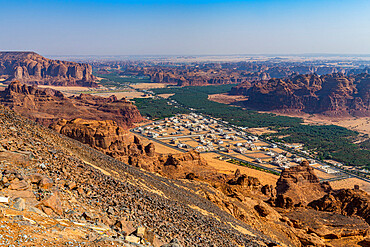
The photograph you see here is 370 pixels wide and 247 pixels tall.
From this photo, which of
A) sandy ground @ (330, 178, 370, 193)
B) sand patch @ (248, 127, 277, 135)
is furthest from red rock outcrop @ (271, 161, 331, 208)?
sand patch @ (248, 127, 277, 135)

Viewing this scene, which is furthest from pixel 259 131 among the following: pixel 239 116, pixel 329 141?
pixel 239 116

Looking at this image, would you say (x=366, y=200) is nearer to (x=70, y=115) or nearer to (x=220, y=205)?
(x=220, y=205)

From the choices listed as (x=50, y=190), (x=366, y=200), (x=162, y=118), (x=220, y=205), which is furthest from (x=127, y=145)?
(x=162, y=118)

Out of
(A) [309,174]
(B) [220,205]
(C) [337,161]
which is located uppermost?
(B) [220,205]

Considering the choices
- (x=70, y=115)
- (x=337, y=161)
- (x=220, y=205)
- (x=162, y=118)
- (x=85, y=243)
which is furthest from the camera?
(x=162, y=118)

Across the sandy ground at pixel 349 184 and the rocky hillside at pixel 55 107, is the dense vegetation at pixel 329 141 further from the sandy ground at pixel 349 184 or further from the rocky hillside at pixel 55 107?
the rocky hillside at pixel 55 107

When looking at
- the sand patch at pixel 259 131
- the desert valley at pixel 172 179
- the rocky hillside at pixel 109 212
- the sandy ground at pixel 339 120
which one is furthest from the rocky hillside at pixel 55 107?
the sandy ground at pixel 339 120

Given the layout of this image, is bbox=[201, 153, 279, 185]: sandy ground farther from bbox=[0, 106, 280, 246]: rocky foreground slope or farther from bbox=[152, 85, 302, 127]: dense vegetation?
bbox=[152, 85, 302, 127]: dense vegetation
